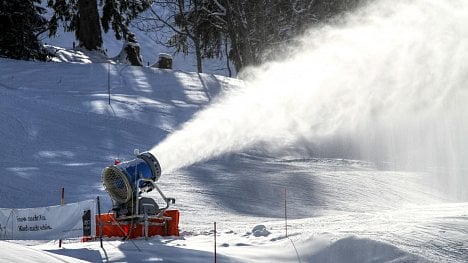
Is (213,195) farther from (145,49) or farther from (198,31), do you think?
(145,49)

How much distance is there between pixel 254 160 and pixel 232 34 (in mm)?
14148

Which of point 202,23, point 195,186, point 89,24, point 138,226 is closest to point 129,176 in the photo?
point 138,226

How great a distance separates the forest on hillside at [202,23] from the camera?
29094 millimetres

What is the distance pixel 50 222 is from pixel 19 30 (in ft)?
64.4

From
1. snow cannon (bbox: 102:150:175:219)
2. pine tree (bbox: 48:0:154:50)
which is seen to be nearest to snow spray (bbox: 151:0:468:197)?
pine tree (bbox: 48:0:154:50)

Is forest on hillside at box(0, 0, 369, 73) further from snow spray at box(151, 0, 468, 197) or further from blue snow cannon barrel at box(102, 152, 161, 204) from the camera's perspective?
blue snow cannon barrel at box(102, 152, 161, 204)

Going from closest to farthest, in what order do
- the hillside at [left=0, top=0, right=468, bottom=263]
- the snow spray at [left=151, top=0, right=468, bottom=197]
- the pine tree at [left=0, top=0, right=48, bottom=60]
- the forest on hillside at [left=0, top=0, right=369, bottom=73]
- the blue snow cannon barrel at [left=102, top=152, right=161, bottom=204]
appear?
the hillside at [left=0, top=0, right=468, bottom=263] → the blue snow cannon barrel at [left=102, top=152, right=161, bottom=204] → the snow spray at [left=151, top=0, right=468, bottom=197] → the pine tree at [left=0, top=0, right=48, bottom=60] → the forest on hillside at [left=0, top=0, right=369, bottom=73]

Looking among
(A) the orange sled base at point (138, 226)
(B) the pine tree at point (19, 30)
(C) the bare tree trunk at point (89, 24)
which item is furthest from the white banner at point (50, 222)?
(C) the bare tree trunk at point (89, 24)

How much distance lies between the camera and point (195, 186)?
49.9 feet

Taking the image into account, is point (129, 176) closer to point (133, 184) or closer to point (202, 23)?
point (133, 184)

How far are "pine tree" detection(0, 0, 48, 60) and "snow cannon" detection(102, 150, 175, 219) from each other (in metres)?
18.6

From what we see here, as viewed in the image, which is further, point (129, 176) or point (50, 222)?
point (129, 176)

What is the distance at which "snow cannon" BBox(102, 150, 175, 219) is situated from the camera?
10422mm

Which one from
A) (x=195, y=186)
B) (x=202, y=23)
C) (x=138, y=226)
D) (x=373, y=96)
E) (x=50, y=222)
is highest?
(x=202, y=23)
